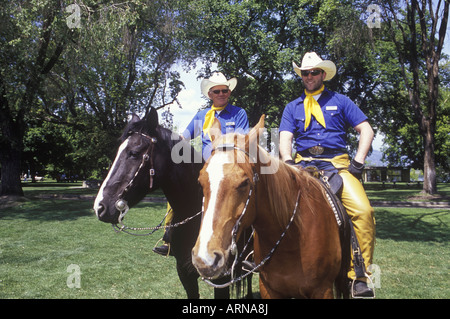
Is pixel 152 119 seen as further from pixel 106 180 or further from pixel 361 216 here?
pixel 361 216

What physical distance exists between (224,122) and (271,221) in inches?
98.1

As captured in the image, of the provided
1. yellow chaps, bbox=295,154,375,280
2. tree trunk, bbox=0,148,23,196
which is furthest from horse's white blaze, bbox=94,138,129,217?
tree trunk, bbox=0,148,23,196

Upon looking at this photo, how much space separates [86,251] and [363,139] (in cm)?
931

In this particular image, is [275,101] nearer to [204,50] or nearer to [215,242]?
[204,50]

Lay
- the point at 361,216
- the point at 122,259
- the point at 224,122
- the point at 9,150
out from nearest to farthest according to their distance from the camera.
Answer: the point at 361,216
the point at 224,122
the point at 122,259
the point at 9,150

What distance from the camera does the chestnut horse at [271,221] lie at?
2248mm

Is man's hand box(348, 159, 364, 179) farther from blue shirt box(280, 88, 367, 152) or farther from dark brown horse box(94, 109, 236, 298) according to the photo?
dark brown horse box(94, 109, 236, 298)

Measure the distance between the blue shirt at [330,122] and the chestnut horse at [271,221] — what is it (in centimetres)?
96

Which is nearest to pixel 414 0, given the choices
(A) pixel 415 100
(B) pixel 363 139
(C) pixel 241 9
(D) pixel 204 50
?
(A) pixel 415 100

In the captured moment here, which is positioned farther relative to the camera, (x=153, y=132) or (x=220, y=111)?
(x=220, y=111)

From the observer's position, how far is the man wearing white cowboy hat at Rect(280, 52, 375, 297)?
3.88 metres

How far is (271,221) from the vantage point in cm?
287

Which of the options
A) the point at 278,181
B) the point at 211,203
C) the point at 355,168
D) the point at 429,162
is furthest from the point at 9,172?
the point at 429,162

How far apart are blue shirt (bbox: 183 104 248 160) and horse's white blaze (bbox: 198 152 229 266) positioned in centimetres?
216
